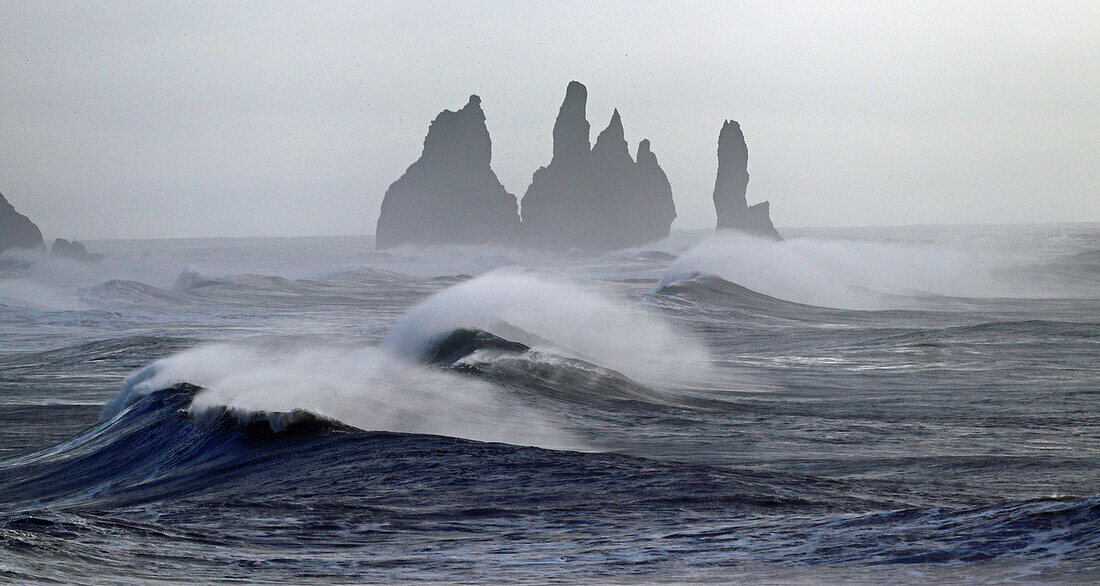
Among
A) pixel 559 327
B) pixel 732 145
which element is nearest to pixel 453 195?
pixel 732 145

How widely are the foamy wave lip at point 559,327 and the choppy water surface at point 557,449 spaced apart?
0.11 metres

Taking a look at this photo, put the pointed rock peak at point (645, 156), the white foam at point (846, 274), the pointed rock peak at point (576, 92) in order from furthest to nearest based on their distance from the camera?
the pointed rock peak at point (645, 156)
the pointed rock peak at point (576, 92)
the white foam at point (846, 274)

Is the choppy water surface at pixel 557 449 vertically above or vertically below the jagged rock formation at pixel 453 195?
below

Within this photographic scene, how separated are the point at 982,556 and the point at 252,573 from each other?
12.3 feet

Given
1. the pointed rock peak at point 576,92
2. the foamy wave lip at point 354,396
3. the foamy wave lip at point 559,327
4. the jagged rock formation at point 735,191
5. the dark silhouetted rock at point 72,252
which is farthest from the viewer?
the pointed rock peak at point 576,92

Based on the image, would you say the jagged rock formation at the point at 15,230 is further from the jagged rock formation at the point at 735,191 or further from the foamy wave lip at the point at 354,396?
the foamy wave lip at the point at 354,396

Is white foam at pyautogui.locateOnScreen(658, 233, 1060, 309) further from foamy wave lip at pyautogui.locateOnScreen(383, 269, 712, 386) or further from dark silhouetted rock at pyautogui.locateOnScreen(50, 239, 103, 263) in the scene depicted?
dark silhouetted rock at pyautogui.locateOnScreen(50, 239, 103, 263)

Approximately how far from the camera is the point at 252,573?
5828 millimetres

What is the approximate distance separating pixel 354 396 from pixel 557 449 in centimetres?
374

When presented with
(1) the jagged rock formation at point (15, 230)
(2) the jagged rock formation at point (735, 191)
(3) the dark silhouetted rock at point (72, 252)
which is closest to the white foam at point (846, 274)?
(2) the jagged rock formation at point (735, 191)

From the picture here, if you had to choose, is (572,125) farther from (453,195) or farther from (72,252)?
(72,252)

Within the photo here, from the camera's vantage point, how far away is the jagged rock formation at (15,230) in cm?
9856

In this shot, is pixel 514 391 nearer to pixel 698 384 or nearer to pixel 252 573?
pixel 698 384

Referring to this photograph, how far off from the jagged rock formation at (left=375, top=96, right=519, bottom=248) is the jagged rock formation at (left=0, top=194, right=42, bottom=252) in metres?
35.2
